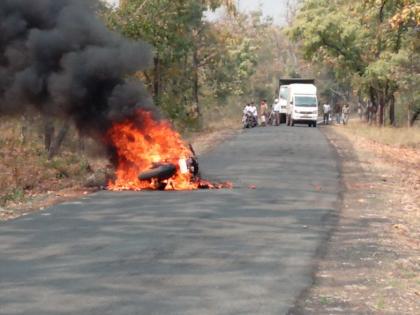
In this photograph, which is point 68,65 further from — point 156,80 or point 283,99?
point 283,99

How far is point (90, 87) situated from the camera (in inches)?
637

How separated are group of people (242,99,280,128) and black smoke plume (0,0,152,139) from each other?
28.8 meters

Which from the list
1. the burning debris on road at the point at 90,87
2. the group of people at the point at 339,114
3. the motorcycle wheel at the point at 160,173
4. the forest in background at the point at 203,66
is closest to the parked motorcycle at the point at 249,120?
the forest in background at the point at 203,66

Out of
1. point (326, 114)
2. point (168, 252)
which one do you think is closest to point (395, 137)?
point (326, 114)

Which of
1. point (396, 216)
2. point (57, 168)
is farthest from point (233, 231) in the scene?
point (57, 168)

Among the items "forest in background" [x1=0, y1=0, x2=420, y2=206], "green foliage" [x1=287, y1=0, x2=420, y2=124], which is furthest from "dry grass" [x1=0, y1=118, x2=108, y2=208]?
"green foliage" [x1=287, y1=0, x2=420, y2=124]

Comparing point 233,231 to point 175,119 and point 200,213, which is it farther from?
point 175,119

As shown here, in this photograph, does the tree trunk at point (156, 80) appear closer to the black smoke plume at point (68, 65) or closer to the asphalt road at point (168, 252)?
the black smoke plume at point (68, 65)

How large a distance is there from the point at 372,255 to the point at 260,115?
140 feet

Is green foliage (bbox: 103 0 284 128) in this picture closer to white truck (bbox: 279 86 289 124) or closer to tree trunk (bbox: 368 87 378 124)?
white truck (bbox: 279 86 289 124)

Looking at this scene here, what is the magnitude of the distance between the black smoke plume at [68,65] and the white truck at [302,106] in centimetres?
3456

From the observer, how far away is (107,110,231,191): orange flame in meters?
15.6

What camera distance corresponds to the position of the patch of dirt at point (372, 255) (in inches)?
273

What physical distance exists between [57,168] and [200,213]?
33.3 feet
